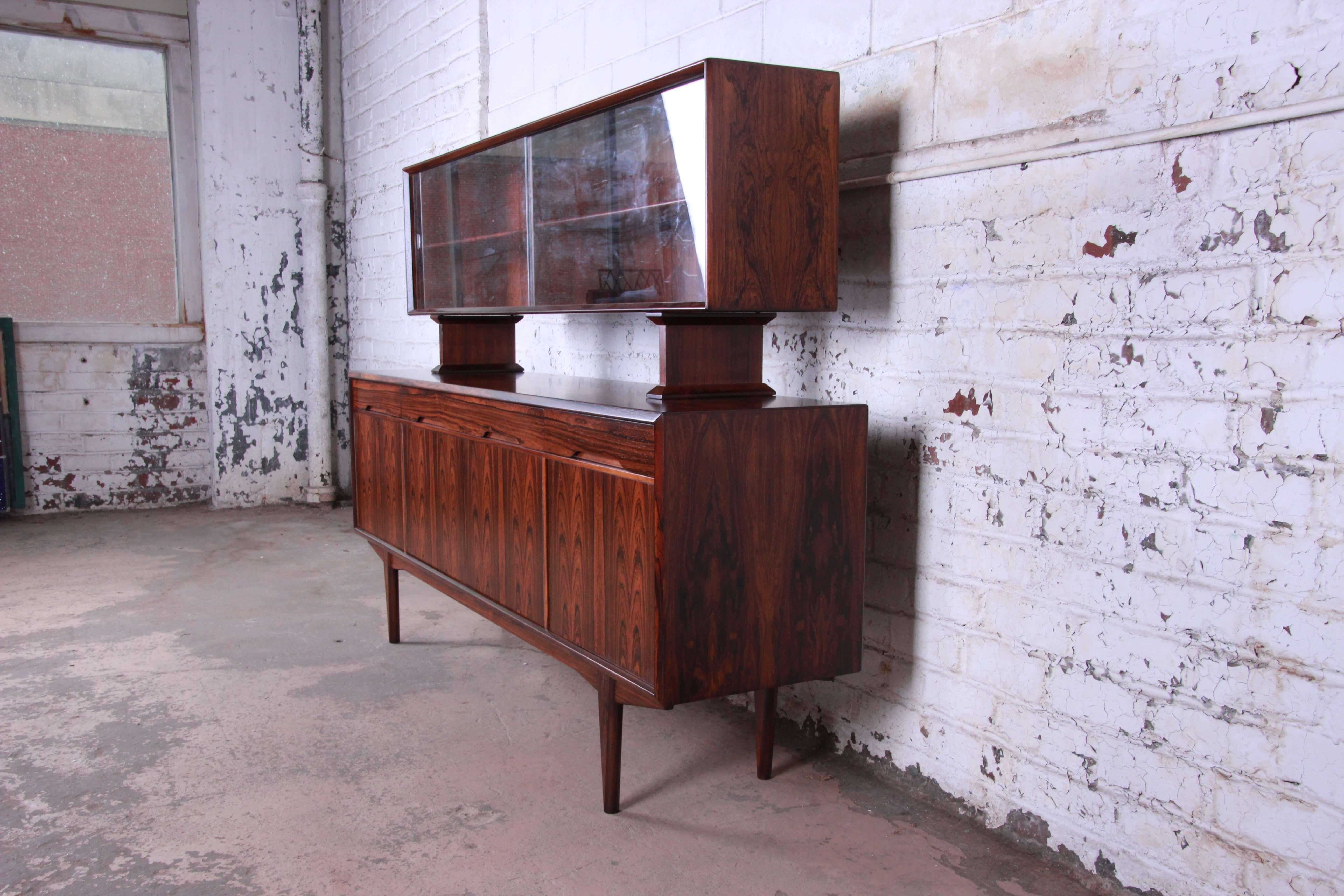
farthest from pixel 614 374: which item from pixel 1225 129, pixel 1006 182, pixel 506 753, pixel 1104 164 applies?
pixel 1225 129

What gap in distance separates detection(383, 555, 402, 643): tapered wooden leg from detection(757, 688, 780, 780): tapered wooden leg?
4.96 feet

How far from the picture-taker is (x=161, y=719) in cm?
276

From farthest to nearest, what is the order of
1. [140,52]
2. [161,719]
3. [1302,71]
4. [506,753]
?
[140,52] → [161,719] → [506,753] → [1302,71]

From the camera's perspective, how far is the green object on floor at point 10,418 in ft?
17.0

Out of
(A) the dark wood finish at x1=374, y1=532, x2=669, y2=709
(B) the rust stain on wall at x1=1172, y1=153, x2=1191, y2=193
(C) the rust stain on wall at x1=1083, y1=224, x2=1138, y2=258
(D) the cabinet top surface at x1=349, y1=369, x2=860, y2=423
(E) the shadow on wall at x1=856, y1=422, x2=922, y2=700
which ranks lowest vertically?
(A) the dark wood finish at x1=374, y1=532, x2=669, y2=709

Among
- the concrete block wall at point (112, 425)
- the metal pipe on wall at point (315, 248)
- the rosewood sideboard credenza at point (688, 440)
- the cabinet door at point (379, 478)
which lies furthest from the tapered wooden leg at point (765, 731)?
the concrete block wall at point (112, 425)

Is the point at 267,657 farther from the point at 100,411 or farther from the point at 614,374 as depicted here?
the point at 100,411

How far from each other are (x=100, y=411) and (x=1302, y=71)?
5738 millimetres

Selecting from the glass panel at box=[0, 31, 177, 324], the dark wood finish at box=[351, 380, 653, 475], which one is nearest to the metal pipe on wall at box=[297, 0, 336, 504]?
the glass panel at box=[0, 31, 177, 324]

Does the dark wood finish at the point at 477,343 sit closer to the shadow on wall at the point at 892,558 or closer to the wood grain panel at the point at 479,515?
the wood grain panel at the point at 479,515

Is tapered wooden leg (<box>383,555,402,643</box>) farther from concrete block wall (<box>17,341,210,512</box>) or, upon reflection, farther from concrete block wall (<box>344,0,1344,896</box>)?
concrete block wall (<box>17,341,210,512</box>)

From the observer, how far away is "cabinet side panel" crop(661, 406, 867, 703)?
79.0 inches

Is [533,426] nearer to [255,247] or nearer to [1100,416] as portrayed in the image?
[1100,416]

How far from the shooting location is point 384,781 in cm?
241
